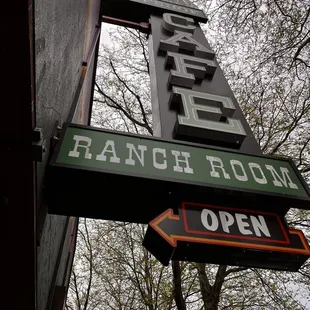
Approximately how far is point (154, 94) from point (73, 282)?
43.6 feet

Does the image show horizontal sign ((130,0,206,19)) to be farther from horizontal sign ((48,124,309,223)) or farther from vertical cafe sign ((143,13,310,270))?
horizontal sign ((48,124,309,223))

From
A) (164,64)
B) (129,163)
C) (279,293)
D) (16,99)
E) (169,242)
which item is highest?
(164,64)

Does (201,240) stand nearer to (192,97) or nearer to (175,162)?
(175,162)

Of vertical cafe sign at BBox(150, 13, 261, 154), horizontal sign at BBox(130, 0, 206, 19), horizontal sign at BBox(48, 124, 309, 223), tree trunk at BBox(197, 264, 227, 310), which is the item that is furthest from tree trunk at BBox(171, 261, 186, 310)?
horizontal sign at BBox(130, 0, 206, 19)

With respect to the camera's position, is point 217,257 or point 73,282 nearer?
point 217,257

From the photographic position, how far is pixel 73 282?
48.8ft

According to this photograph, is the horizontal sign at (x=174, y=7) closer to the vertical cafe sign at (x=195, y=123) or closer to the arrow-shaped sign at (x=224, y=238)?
the vertical cafe sign at (x=195, y=123)

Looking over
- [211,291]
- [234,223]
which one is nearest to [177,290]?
[211,291]

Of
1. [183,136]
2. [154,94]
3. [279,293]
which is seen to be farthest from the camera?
[279,293]

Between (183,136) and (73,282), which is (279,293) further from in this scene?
(73,282)

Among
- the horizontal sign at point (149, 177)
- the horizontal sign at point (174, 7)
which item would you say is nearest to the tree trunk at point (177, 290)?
the horizontal sign at point (149, 177)

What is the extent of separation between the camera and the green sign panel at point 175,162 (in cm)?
220

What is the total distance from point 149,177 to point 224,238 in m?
0.63

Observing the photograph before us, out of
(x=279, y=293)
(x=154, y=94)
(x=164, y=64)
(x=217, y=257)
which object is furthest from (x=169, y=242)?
(x=279, y=293)
